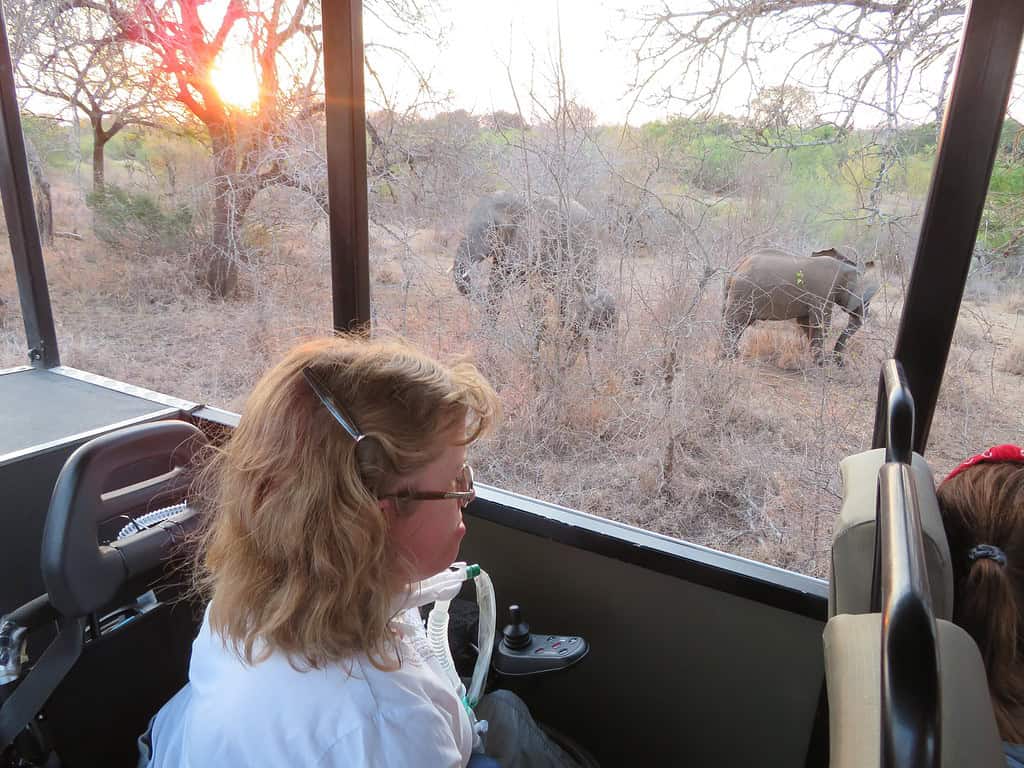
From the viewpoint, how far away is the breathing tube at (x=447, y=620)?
1039 mm

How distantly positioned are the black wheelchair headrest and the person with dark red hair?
4.05 feet

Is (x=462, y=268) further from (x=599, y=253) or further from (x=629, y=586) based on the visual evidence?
(x=629, y=586)

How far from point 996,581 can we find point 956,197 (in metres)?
0.68

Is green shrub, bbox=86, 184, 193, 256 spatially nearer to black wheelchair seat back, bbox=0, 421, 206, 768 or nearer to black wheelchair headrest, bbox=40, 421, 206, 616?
black wheelchair seat back, bbox=0, 421, 206, 768

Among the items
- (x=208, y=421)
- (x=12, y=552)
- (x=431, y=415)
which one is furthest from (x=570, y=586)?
(x=12, y=552)

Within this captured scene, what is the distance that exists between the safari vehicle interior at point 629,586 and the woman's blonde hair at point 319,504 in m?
0.36

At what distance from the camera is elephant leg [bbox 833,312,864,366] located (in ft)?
4.49

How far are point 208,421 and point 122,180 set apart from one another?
1298mm

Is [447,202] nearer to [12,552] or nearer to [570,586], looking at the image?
[570,586]

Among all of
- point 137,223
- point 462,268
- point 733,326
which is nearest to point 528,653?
point 733,326

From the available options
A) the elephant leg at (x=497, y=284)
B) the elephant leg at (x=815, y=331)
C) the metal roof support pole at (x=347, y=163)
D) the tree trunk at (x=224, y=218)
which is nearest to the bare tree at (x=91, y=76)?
the tree trunk at (x=224, y=218)

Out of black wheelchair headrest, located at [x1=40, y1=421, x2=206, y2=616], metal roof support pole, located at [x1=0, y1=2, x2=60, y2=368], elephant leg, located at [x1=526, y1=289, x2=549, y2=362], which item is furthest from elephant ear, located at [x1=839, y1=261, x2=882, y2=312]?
metal roof support pole, located at [x1=0, y1=2, x2=60, y2=368]

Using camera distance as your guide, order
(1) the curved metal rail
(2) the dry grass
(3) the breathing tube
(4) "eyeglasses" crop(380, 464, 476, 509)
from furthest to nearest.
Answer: (2) the dry grass, (3) the breathing tube, (4) "eyeglasses" crop(380, 464, 476, 509), (1) the curved metal rail

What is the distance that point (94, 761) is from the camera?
1.39 metres
